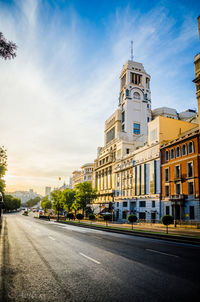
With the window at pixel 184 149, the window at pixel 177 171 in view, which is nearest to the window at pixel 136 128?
the window at pixel 177 171

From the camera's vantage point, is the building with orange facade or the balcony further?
the balcony

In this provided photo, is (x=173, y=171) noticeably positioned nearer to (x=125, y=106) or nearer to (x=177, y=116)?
(x=125, y=106)

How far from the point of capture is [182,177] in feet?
126

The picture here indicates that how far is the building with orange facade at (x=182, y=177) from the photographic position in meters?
35.4

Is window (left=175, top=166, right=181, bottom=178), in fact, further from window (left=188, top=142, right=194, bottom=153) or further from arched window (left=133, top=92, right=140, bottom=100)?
arched window (left=133, top=92, right=140, bottom=100)

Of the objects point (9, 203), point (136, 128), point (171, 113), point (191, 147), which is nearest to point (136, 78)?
point (171, 113)

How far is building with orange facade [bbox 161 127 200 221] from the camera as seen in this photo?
35375 mm

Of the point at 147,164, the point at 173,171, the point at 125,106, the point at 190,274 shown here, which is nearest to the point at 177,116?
the point at 125,106

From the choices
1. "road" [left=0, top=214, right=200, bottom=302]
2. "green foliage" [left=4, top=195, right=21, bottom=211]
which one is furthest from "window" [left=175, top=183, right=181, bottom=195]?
"green foliage" [left=4, top=195, right=21, bottom=211]

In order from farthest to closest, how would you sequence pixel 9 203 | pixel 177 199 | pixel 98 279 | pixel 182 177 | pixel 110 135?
pixel 9 203
pixel 110 135
pixel 182 177
pixel 177 199
pixel 98 279

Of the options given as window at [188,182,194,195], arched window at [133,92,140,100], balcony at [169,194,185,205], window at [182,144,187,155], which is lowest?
balcony at [169,194,185,205]

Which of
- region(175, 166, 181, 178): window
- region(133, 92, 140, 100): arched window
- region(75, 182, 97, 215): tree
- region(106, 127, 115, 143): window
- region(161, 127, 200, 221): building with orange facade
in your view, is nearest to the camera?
region(161, 127, 200, 221): building with orange facade

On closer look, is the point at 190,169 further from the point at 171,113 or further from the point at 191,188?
the point at 171,113

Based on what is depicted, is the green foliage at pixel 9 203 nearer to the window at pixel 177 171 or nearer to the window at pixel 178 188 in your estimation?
the window at pixel 178 188
